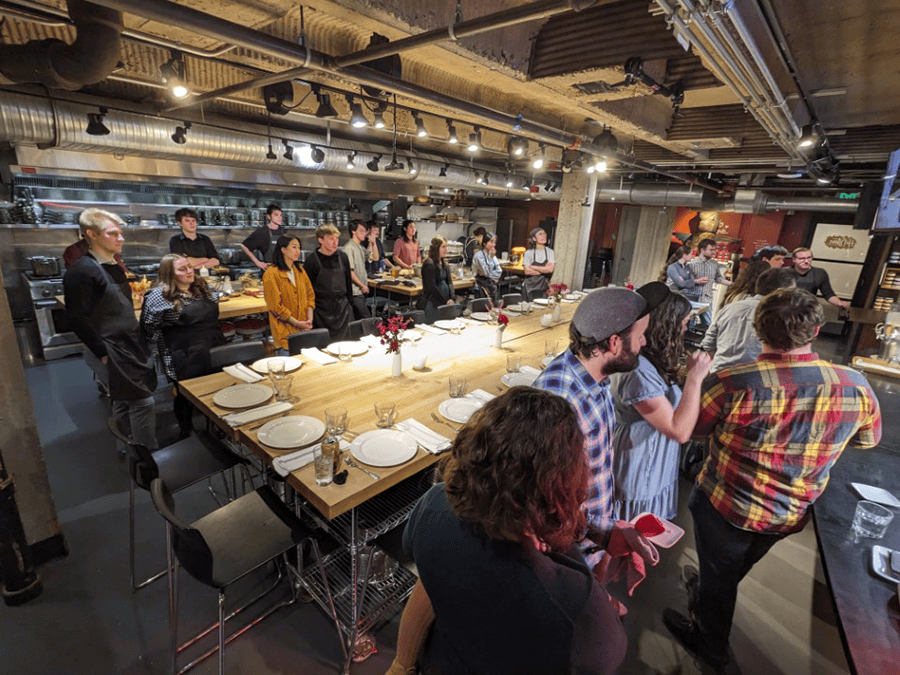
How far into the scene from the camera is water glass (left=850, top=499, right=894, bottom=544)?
1.62m

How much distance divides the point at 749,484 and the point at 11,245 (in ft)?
28.1

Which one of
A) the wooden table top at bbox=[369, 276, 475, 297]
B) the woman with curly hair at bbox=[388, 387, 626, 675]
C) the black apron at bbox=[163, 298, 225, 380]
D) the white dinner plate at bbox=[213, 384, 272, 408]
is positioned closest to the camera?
the woman with curly hair at bbox=[388, 387, 626, 675]

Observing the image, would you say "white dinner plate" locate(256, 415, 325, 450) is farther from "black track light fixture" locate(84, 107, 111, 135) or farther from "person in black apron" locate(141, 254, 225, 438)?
"black track light fixture" locate(84, 107, 111, 135)

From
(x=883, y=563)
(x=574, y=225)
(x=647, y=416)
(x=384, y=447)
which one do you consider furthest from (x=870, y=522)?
(x=574, y=225)

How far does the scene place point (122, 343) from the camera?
2.90 metres

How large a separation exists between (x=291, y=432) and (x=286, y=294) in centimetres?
226

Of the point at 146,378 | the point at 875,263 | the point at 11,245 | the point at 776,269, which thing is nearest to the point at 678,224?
the point at 875,263

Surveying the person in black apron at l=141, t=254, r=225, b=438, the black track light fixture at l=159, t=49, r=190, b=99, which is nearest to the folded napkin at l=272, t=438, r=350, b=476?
the person in black apron at l=141, t=254, r=225, b=438

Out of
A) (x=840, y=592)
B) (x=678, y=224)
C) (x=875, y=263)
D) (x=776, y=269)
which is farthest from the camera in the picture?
(x=678, y=224)

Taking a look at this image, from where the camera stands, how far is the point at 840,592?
140 cm

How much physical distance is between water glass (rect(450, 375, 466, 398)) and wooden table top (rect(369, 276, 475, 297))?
3.78 metres

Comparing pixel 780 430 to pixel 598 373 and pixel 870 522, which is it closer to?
pixel 870 522

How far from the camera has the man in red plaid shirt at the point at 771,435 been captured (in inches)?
64.0

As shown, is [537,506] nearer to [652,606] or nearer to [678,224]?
[652,606]
